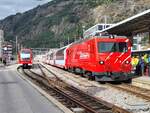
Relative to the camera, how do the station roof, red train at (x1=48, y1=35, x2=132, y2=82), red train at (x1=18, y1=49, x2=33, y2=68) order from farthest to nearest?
red train at (x1=18, y1=49, x2=33, y2=68)
red train at (x1=48, y1=35, x2=132, y2=82)
the station roof

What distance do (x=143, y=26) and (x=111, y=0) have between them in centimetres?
11065

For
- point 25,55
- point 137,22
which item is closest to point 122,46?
point 137,22

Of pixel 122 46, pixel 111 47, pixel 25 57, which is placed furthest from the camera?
pixel 25 57

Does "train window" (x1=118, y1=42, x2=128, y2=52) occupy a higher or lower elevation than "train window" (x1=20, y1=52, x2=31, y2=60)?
higher

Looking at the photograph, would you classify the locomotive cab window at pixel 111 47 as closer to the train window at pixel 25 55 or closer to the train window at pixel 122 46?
the train window at pixel 122 46

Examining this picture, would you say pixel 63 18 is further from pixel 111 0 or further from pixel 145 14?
pixel 145 14

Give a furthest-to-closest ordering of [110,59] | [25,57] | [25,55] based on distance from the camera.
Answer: [25,55], [25,57], [110,59]

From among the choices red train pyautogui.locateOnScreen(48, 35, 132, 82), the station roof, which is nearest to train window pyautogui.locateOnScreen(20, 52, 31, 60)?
the station roof

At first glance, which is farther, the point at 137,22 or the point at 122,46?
the point at 137,22

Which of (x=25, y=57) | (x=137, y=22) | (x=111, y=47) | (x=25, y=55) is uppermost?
(x=137, y=22)

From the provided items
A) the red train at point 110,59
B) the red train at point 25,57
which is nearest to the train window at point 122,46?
the red train at point 110,59

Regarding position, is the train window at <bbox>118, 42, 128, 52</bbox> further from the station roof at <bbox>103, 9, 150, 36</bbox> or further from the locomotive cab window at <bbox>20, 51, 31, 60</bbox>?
the locomotive cab window at <bbox>20, 51, 31, 60</bbox>

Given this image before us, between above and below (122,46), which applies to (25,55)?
below

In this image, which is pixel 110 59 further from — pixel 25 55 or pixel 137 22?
pixel 25 55
